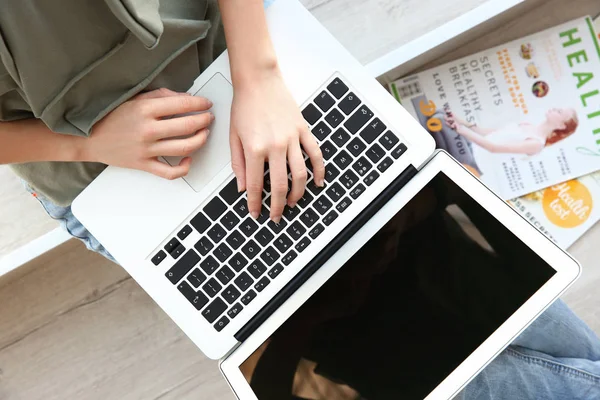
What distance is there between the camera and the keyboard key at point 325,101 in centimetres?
53

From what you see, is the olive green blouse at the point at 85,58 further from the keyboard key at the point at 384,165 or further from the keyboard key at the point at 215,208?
the keyboard key at the point at 384,165

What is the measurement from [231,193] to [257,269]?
88 mm

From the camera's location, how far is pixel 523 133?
82 cm

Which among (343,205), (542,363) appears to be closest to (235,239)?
(343,205)

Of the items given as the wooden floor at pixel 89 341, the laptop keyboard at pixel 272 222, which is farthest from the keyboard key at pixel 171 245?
the wooden floor at pixel 89 341

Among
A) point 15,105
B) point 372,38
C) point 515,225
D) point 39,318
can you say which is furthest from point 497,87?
point 39,318

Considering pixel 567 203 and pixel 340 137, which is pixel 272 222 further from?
pixel 567 203

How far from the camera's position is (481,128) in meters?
0.82

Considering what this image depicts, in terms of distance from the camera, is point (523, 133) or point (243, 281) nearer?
point (243, 281)

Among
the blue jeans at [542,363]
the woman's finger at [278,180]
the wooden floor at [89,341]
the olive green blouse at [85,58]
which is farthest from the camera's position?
the wooden floor at [89,341]

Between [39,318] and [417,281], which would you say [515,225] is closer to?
[417,281]

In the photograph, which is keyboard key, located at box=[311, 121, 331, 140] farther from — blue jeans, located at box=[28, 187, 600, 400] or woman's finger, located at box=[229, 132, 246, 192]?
blue jeans, located at box=[28, 187, 600, 400]

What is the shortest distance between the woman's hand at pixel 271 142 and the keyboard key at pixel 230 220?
0.9 inches

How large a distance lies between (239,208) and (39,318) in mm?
612
